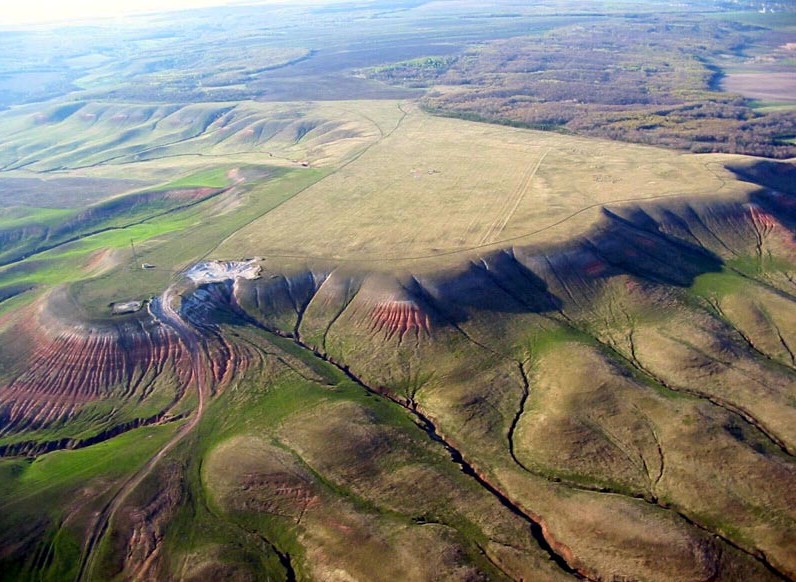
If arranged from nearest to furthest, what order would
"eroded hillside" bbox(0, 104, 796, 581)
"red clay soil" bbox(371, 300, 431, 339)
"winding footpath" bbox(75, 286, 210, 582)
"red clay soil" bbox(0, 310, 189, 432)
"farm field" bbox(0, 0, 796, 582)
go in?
"eroded hillside" bbox(0, 104, 796, 581), "farm field" bbox(0, 0, 796, 582), "winding footpath" bbox(75, 286, 210, 582), "red clay soil" bbox(0, 310, 189, 432), "red clay soil" bbox(371, 300, 431, 339)

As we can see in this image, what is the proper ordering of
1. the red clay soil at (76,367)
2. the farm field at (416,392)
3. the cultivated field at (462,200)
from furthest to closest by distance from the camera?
the cultivated field at (462,200)
the red clay soil at (76,367)
the farm field at (416,392)

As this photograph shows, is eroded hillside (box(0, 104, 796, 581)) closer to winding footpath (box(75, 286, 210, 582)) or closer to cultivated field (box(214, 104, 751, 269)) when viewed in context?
winding footpath (box(75, 286, 210, 582))

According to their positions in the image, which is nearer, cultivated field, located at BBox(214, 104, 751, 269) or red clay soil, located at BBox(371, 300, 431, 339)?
red clay soil, located at BBox(371, 300, 431, 339)

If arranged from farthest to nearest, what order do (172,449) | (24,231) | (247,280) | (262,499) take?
(24,231) < (247,280) < (172,449) < (262,499)

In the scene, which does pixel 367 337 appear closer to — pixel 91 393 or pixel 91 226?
pixel 91 393

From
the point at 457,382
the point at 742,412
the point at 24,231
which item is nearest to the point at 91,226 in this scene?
the point at 24,231

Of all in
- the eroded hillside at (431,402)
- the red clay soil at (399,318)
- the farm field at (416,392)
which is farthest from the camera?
the red clay soil at (399,318)

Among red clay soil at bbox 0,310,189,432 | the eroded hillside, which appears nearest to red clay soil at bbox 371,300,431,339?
the eroded hillside

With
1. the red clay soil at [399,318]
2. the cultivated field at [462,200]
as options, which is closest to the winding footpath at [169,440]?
the cultivated field at [462,200]

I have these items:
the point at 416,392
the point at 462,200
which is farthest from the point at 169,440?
the point at 462,200

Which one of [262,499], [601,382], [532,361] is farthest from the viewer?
[532,361]

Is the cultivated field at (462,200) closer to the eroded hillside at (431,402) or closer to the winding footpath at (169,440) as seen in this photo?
the eroded hillside at (431,402)
